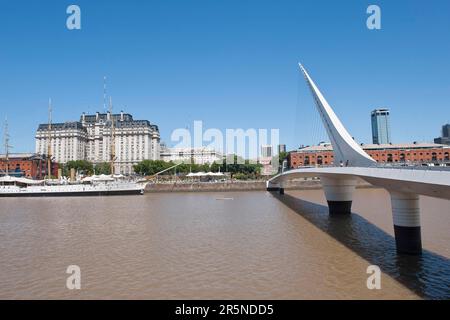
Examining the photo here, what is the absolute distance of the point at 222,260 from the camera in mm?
13688

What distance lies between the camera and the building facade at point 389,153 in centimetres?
6138

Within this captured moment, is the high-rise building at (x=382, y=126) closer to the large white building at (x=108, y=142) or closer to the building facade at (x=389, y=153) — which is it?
the building facade at (x=389, y=153)

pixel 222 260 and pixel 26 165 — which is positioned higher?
pixel 26 165

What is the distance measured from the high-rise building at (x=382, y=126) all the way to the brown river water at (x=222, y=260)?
182673 millimetres

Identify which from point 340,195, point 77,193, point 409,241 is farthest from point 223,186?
point 409,241

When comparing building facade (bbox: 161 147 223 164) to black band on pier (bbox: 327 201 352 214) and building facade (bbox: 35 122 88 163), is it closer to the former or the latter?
building facade (bbox: 35 122 88 163)

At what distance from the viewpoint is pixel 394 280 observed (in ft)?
35.4

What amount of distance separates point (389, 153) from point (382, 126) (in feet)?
444

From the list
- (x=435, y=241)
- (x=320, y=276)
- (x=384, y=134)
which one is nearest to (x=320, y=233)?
(x=435, y=241)

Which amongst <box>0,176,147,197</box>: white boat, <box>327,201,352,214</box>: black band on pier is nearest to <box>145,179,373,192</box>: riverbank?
<box>0,176,147,197</box>: white boat

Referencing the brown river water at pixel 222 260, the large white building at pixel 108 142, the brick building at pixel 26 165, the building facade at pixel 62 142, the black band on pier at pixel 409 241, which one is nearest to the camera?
the brown river water at pixel 222 260

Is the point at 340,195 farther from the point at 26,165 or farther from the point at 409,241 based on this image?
the point at 26,165

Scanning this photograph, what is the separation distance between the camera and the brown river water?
1023cm

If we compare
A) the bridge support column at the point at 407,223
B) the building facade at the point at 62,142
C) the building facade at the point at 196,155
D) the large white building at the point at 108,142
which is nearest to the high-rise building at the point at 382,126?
the building facade at the point at 196,155
